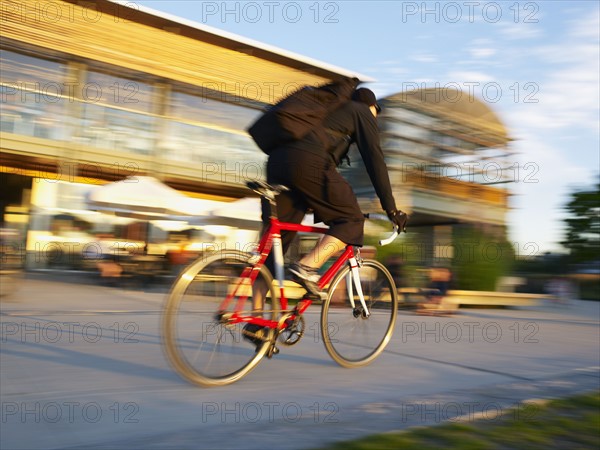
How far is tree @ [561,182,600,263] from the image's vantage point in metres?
31.4

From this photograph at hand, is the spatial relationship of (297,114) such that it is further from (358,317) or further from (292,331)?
(358,317)

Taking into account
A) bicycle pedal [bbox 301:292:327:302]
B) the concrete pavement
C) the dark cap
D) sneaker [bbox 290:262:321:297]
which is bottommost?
the concrete pavement

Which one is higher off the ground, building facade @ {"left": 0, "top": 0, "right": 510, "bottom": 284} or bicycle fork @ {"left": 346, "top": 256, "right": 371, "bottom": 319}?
building facade @ {"left": 0, "top": 0, "right": 510, "bottom": 284}

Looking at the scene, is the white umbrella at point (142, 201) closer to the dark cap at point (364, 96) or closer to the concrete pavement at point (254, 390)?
the concrete pavement at point (254, 390)

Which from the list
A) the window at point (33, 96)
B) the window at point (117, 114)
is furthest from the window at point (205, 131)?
the window at point (33, 96)

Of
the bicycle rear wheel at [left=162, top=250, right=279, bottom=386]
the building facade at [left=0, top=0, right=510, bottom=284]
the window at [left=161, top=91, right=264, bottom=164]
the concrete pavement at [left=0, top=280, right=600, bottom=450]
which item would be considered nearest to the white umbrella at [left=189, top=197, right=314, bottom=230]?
the building facade at [left=0, top=0, right=510, bottom=284]

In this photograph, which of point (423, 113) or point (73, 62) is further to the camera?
point (423, 113)

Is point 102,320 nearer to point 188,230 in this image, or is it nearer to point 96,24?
point 188,230

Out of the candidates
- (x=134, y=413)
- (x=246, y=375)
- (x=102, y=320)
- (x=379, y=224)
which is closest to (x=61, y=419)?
(x=134, y=413)

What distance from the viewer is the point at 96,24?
17266 mm

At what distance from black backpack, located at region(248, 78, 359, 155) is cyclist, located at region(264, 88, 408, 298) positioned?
10 centimetres

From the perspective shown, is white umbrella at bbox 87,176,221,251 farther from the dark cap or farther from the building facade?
the dark cap

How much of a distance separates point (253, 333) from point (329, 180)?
0.95 metres

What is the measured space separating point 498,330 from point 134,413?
5.16m
